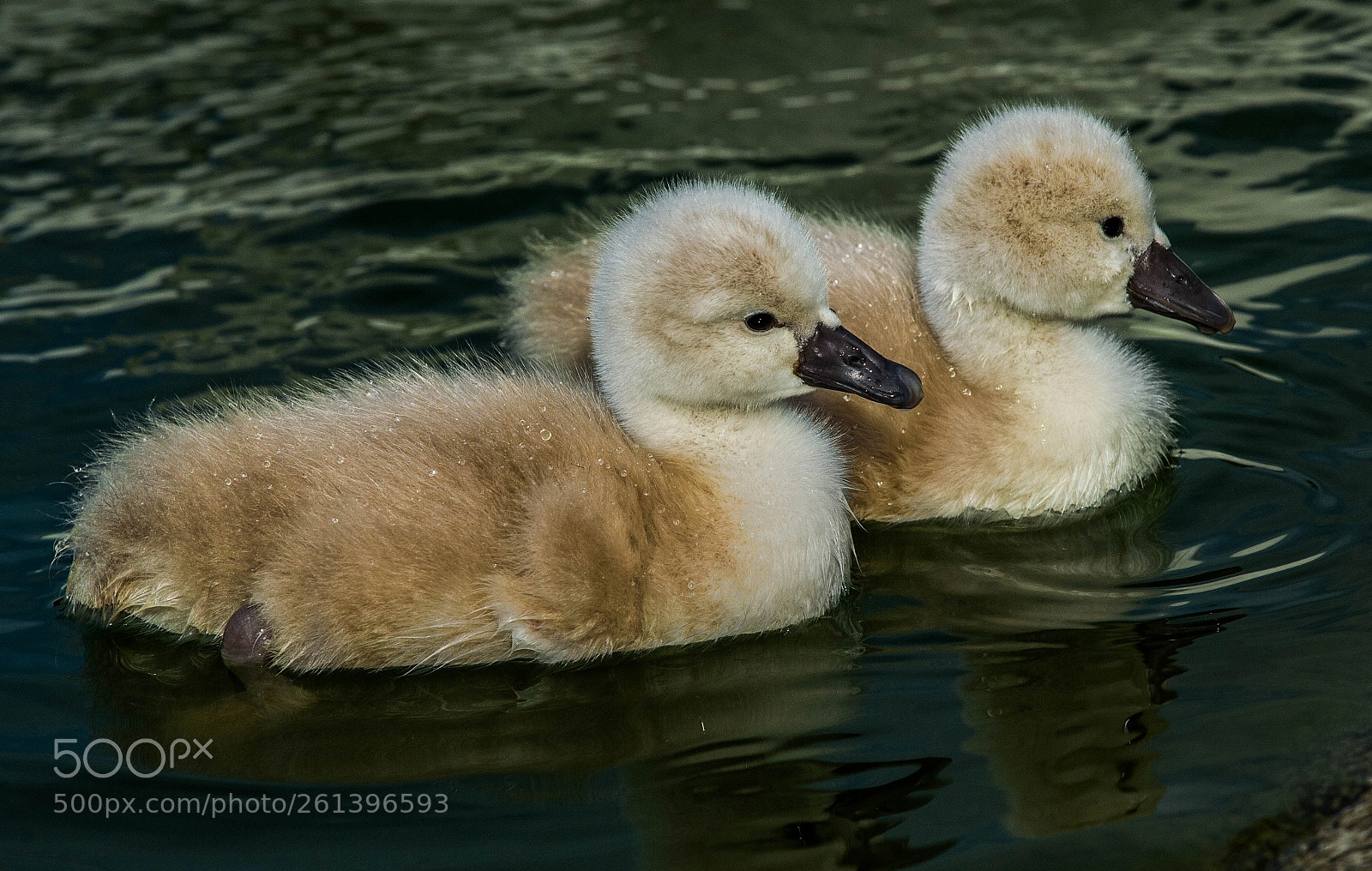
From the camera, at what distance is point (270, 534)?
443cm

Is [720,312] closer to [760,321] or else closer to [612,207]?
[760,321]

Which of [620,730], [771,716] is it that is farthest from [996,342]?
[620,730]

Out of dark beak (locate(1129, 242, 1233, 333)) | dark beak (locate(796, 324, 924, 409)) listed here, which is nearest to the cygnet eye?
dark beak (locate(796, 324, 924, 409))

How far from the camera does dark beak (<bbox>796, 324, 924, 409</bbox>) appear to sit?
475cm

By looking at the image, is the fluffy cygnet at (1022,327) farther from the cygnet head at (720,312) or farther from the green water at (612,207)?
the cygnet head at (720,312)

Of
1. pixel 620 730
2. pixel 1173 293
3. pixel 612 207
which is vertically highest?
pixel 1173 293

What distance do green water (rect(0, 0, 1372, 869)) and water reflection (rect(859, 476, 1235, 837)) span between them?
1 centimetres

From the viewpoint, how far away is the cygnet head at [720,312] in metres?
4.61

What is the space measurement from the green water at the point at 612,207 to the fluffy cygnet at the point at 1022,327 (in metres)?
0.17

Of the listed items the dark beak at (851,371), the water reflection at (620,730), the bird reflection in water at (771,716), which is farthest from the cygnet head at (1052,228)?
the water reflection at (620,730)

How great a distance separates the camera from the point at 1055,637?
4559 mm

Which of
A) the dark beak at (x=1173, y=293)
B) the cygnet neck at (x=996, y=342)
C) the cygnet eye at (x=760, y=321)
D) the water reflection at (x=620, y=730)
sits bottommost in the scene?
the water reflection at (x=620, y=730)

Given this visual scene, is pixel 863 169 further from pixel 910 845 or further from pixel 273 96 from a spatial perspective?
pixel 910 845

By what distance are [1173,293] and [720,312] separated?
5.78 ft
